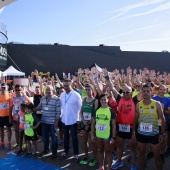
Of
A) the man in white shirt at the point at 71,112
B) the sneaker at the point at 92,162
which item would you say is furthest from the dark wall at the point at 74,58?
the sneaker at the point at 92,162

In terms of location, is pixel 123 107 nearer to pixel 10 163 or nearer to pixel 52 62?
pixel 10 163

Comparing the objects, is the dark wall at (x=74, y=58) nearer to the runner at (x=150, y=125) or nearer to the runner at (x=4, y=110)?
the runner at (x=4, y=110)

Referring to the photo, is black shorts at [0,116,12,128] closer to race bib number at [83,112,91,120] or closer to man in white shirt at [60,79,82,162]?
man in white shirt at [60,79,82,162]

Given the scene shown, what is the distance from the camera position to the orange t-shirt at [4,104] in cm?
631

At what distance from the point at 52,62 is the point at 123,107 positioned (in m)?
31.8

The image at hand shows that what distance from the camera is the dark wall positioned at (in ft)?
114

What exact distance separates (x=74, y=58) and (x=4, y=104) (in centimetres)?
3081

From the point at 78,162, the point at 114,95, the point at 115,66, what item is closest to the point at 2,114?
the point at 78,162

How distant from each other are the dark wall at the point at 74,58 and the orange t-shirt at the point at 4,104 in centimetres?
2797

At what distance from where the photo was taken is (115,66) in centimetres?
3753

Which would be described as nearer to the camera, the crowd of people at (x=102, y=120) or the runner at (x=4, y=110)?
the crowd of people at (x=102, y=120)

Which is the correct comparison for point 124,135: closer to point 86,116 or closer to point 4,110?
point 86,116

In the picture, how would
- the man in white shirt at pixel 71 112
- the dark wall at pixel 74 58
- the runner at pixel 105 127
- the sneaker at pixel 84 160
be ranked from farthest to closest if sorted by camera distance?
1. the dark wall at pixel 74 58
2. the man in white shirt at pixel 71 112
3. the sneaker at pixel 84 160
4. the runner at pixel 105 127

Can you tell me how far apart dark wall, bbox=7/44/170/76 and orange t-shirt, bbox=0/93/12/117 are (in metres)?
28.0
